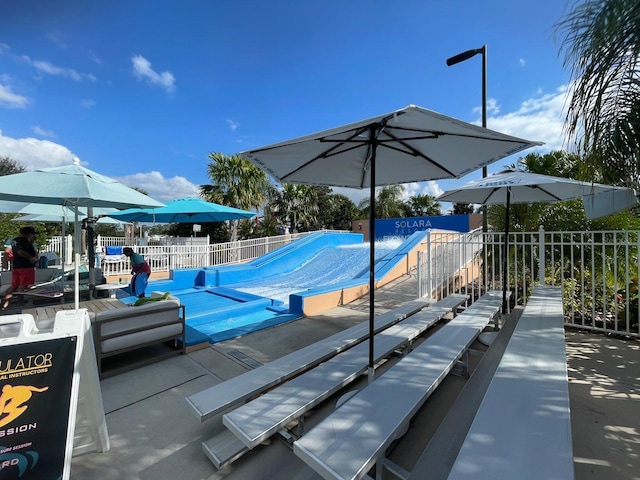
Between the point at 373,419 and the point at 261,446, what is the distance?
111cm

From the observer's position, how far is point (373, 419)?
1585 mm

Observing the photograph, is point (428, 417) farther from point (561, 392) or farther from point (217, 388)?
point (217, 388)

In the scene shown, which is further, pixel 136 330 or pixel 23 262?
pixel 23 262

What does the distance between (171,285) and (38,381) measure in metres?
7.82

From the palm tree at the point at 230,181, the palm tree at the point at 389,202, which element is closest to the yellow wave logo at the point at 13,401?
the palm tree at the point at 230,181

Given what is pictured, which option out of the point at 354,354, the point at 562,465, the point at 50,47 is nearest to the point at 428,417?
the point at 354,354

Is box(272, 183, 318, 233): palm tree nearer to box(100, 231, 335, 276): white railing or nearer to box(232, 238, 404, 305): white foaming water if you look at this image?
box(100, 231, 335, 276): white railing

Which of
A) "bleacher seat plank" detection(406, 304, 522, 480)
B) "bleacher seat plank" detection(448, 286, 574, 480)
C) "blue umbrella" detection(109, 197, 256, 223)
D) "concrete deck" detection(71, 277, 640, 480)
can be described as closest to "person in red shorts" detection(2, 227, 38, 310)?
"blue umbrella" detection(109, 197, 256, 223)

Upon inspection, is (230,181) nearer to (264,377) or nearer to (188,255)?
(188,255)

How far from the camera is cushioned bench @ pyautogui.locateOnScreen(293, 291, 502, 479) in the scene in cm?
130

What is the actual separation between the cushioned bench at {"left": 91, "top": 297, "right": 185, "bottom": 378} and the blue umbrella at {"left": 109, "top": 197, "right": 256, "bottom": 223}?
499 centimetres

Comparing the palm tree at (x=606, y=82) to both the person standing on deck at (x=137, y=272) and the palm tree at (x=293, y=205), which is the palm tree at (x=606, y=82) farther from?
the palm tree at (x=293, y=205)

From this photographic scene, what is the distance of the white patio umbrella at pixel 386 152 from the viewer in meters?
2.08

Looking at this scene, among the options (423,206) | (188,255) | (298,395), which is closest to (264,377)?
(298,395)
